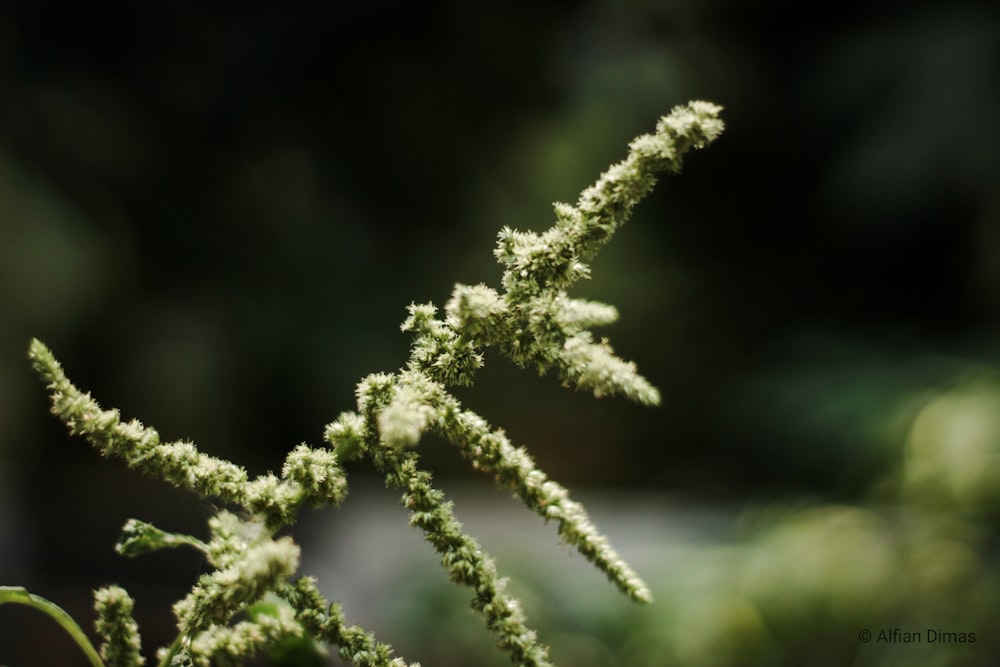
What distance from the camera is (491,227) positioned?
2688 mm

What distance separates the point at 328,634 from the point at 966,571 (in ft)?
5.34

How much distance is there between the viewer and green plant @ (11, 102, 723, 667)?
28 centimetres

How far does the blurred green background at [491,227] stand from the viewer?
7.43 feet

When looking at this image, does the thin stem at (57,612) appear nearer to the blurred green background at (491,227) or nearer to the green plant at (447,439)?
the green plant at (447,439)

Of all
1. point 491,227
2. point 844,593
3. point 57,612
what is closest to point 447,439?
point 57,612

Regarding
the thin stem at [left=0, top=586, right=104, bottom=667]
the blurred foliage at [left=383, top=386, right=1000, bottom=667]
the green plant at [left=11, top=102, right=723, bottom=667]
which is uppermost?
the blurred foliage at [left=383, top=386, right=1000, bottom=667]

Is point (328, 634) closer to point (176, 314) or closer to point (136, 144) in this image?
point (176, 314)

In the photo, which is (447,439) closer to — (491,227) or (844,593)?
(844,593)

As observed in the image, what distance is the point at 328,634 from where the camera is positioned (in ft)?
0.95

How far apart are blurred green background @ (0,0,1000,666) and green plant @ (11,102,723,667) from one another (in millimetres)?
1755

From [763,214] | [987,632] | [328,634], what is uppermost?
[763,214]

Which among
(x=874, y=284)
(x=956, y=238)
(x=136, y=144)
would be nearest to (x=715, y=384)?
(x=874, y=284)

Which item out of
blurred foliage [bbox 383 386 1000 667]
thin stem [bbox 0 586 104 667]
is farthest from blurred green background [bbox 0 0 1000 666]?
thin stem [bbox 0 586 104 667]

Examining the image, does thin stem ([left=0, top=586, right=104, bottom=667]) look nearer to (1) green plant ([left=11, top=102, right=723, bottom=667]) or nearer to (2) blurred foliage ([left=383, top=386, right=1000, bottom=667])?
(1) green plant ([left=11, top=102, right=723, bottom=667])
